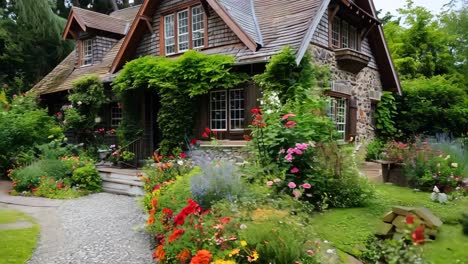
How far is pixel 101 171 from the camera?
34.1ft

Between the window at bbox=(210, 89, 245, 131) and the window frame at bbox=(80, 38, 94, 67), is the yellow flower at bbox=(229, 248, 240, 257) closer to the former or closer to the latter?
the window at bbox=(210, 89, 245, 131)

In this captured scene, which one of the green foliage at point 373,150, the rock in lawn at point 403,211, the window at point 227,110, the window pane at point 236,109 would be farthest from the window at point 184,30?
the rock in lawn at point 403,211

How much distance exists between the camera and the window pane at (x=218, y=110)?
35.1 feet

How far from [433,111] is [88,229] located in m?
13.7

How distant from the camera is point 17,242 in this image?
5188 mm

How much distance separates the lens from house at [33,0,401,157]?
9945 mm

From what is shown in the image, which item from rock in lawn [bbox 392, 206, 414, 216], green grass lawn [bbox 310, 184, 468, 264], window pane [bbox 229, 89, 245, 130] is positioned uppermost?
window pane [bbox 229, 89, 245, 130]

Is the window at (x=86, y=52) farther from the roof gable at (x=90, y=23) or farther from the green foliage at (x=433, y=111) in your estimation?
the green foliage at (x=433, y=111)

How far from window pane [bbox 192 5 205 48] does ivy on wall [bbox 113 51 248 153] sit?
50.8 inches

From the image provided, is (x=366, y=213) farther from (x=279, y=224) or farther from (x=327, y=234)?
(x=279, y=224)

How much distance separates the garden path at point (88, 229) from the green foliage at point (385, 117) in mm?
10110

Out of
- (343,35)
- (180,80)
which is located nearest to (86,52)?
(180,80)

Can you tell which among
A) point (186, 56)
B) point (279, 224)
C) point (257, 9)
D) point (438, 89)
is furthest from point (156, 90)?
point (438, 89)

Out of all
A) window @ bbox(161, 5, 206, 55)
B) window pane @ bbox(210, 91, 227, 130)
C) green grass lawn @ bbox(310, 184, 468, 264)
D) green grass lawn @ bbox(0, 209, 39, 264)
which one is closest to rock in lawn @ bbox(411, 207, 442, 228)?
green grass lawn @ bbox(310, 184, 468, 264)
